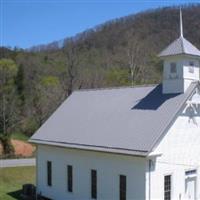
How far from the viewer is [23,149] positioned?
53844 mm

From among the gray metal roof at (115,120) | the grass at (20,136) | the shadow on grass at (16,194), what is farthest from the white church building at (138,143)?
the grass at (20,136)

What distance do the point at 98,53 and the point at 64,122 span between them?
72.4 m

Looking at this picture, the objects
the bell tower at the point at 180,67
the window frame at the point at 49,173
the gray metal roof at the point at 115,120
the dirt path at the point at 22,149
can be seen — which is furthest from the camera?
the dirt path at the point at 22,149

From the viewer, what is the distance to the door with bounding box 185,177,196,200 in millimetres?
21333

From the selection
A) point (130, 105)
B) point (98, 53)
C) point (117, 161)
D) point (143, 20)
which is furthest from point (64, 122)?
point (143, 20)

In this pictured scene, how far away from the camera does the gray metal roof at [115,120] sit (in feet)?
66.3

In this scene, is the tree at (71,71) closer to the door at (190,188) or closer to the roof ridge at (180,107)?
the roof ridge at (180,107)

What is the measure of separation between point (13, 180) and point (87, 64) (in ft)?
181

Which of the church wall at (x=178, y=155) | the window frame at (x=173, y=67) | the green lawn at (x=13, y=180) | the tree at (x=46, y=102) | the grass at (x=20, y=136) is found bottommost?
the green lawn at (x=13, y=180)

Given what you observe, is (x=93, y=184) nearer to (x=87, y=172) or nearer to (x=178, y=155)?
(x=87, y=172)

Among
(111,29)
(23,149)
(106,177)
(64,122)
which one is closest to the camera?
(106,177)

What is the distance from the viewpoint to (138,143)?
19.7 metres

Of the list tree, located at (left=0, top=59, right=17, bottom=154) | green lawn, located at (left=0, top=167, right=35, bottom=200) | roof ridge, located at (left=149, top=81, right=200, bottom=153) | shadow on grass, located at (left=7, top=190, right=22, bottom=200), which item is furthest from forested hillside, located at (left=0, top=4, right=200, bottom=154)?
roof ridge, located at (left=149, top=81, right=200, bottom=153)

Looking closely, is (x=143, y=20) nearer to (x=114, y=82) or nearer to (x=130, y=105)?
(x=114, y=82)
